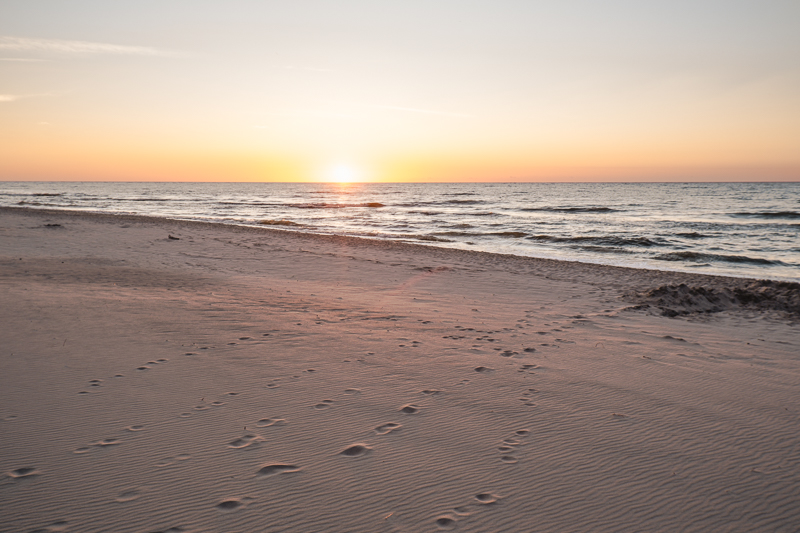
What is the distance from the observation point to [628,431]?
14.6 feet

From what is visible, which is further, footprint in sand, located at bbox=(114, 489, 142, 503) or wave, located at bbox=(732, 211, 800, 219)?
wave, located at bbox=(732, 211, 800, 219)

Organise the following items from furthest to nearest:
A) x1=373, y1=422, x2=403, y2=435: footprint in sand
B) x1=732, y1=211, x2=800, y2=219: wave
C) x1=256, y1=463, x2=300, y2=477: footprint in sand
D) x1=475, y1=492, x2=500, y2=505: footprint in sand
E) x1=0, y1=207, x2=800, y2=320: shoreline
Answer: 1. x1=732, y1=211, x2=800, y2=219: wave
2. x1=0, y1=207, x2=800, y2=320: shoreline
3. x1=373, y1=422, x2=403, y2=435: footprint in sand
4. x1=256, y1=463, x2=300, y2=477: footprint in sand
5. x1=475, y1=492, x2=500, y2=505: footprint in sand

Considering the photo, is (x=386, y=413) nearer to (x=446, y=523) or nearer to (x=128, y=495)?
(x=446, y=523)

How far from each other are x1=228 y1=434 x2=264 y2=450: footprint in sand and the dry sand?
0.03 m

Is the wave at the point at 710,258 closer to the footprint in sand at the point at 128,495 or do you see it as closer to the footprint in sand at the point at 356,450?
A: the footprint in sand at the point at 356,450

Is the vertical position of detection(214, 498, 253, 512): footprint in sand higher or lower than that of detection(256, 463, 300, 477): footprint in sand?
lower

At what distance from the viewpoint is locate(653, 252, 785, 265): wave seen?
61.2 ft

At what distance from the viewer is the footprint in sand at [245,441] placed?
3.92m

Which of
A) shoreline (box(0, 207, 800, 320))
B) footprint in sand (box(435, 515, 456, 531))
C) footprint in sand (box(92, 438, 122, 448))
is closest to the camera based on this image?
footprint in sand (box(435, 515, 456, 531))

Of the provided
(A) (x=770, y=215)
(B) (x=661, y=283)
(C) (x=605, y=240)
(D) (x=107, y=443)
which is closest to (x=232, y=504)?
(D) (x=107, y=443)

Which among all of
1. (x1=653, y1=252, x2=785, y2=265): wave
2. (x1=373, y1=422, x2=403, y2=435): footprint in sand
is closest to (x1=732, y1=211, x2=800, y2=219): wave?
(x1=653, y1=252, x2=785, y2=265): wave

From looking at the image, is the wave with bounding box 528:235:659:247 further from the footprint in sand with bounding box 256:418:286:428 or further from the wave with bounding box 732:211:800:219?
the footprint in sand with bounding box 256:418:286:428

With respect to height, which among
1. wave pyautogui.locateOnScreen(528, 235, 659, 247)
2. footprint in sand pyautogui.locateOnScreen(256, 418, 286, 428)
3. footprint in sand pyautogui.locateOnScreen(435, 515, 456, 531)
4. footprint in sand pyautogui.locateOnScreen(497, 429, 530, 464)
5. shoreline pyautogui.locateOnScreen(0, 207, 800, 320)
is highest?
wave pyautogui.locateOnScreen(528, 235, 659, 247)

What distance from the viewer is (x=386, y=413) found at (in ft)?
15.3
